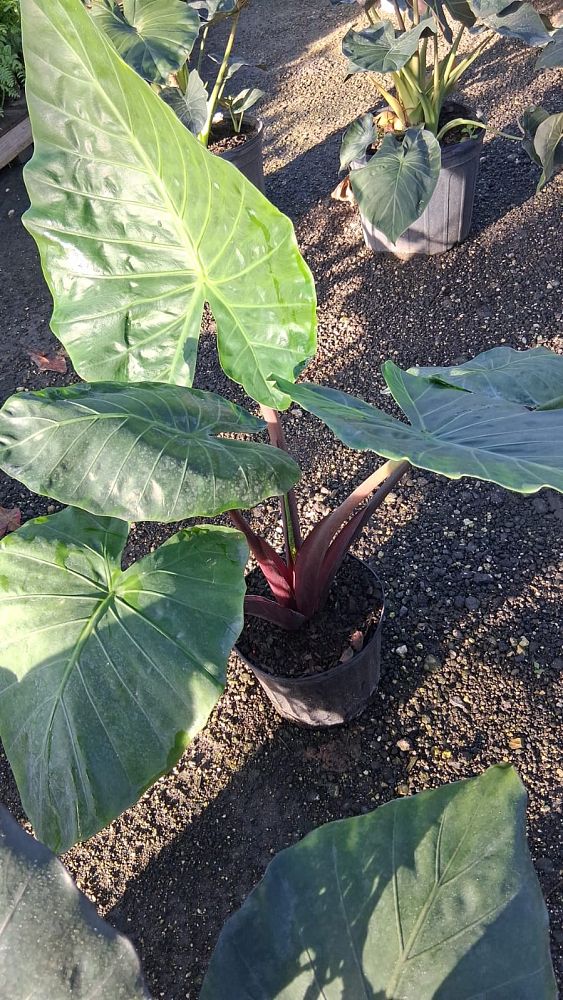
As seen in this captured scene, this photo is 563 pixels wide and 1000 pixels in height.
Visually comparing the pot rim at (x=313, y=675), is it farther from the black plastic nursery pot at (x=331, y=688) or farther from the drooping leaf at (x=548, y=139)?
the drooping leaf at (x=548, y=139)

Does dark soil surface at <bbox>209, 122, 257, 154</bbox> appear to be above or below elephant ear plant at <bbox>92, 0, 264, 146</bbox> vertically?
below

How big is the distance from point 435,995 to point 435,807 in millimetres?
150

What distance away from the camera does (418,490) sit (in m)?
1.93

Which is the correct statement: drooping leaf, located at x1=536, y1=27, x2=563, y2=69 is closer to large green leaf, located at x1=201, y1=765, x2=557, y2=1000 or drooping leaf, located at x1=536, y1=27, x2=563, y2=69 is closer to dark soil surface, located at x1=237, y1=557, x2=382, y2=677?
dark soil surface, located at x1=237, y1=557, x2=382, y2=677

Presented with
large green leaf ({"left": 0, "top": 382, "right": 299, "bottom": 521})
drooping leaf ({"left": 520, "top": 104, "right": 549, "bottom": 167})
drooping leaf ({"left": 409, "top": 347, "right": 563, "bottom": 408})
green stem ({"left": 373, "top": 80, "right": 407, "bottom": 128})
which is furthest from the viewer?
green stem ({"left": 373, "top": 80, "right": 407, "bottom": 128})

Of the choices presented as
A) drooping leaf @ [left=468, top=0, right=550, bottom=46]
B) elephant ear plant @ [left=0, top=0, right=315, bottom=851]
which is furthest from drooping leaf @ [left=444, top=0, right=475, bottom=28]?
elephant ear plant @ [left=0, top=0, right=315, bottom=851]

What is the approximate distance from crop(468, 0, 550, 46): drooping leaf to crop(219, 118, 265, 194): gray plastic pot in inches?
36.7

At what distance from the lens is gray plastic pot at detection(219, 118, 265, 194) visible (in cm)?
264

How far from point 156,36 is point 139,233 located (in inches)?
51.9

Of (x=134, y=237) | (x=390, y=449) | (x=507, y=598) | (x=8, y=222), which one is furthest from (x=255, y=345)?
(x=8, y=222)

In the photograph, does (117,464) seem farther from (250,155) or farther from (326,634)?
(250,155)

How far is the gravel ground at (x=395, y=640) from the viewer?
4.56 ft

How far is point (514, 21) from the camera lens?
6.55 ft

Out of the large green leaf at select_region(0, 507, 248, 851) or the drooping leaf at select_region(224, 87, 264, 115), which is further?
the drooping leaf at select_region(224, 87, 264, 115)
